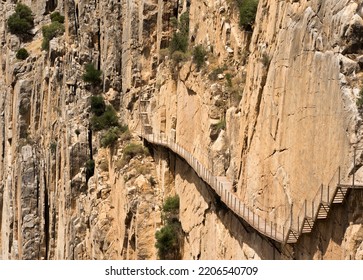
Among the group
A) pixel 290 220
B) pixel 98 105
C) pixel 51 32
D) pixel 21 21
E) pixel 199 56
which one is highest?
pixel 21 21

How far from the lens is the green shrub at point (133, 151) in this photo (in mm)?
35219

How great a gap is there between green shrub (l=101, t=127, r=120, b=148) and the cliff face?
497 mm

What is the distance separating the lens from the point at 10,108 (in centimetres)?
5466

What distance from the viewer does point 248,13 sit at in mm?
25250

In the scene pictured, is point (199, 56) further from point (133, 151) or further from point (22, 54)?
point (22, 54)

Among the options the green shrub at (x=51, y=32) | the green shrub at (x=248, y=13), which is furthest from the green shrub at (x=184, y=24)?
the green shrub at (x=51, y=32)

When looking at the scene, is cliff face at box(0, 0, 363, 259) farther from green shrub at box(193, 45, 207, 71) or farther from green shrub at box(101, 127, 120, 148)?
green shrub at box(101, 127, 120, 148)

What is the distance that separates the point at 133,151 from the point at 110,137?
294cm

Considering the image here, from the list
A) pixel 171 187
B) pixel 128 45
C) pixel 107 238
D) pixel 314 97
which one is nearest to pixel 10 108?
pixel 128 45

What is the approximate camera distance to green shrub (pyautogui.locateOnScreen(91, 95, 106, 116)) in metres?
41.1

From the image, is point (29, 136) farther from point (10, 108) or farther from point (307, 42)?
point (307, 42)

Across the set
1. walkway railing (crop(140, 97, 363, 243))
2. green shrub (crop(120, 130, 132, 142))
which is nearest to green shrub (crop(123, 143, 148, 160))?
green shrub (crop(120, 130, 132, 142))

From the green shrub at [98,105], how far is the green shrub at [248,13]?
17.0m

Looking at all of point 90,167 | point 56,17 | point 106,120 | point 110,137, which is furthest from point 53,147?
point 56,17
